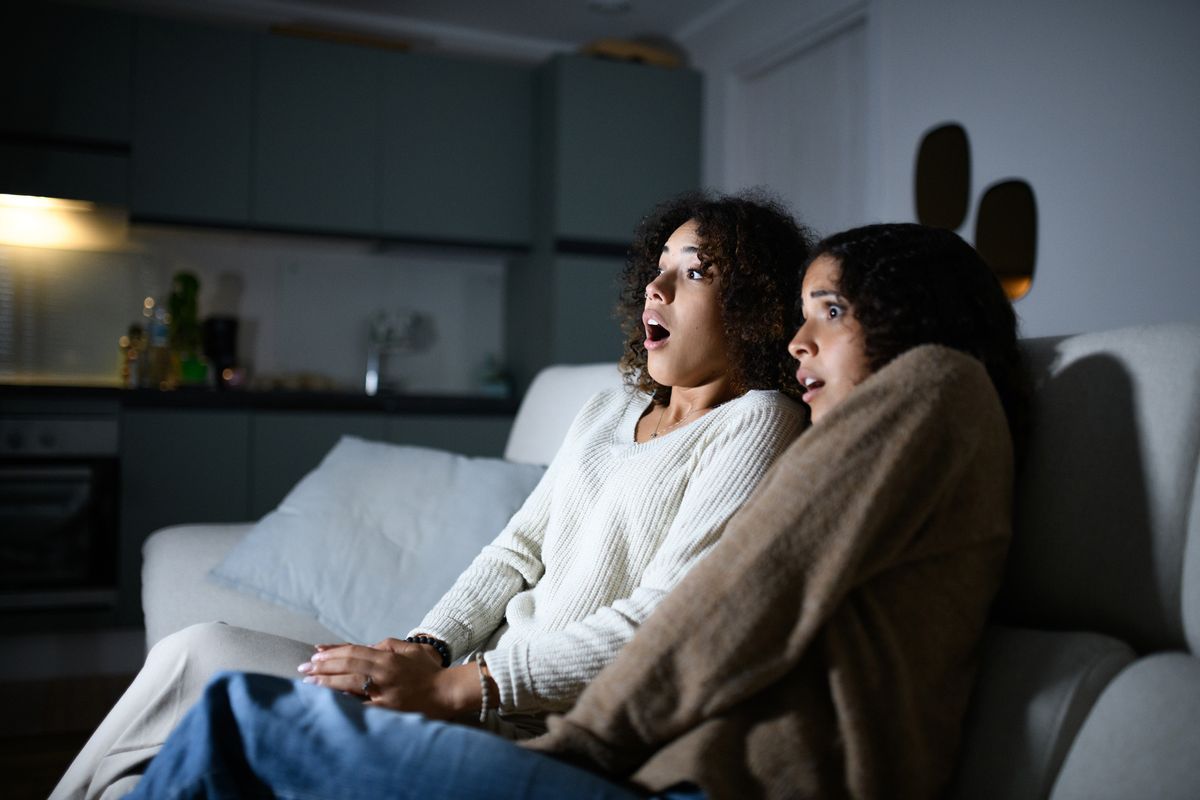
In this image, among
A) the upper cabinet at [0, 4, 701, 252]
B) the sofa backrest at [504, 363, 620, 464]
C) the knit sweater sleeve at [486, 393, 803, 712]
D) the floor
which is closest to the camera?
the knit sweater sleeve at [486, 393, 803, 712]

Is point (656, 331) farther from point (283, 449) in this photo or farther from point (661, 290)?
point (283, 449)

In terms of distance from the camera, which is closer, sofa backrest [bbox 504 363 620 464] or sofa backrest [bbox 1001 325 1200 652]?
sofa backrest [bbox 1001 325 1200 652]

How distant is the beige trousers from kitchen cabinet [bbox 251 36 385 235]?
2.96 meters

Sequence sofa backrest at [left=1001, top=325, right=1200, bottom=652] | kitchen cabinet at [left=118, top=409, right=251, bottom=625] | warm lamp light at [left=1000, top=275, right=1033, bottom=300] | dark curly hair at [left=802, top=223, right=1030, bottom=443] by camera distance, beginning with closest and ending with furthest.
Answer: sofa backrest at [left=1001, top=325, right=1200, bottom=652] → dark curly hair at [left=802, top=223, right=1030, bottom=443] → warm lamp light at [left=1000, top=275, right=1033, bottom=300] → kitchen cabinet at [left=118, top=409, right=251, bottom=625]

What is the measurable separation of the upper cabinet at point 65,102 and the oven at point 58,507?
869 mm

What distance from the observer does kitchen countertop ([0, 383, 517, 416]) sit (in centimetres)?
340

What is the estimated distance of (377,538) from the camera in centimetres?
210

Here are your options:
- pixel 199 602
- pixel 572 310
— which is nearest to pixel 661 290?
pixel 199 602

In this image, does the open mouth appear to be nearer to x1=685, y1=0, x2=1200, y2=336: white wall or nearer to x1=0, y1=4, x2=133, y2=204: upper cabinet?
x1=685, y1=0, x2=1200, y2=336: white wall

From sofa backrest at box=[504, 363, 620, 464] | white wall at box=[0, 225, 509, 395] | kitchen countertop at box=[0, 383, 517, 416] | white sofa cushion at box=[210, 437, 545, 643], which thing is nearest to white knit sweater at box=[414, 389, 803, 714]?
white sofa cushion at box=[210, 437, 545, 643]

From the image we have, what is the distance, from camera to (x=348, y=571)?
2033 millimetres

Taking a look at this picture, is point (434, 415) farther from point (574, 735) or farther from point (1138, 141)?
point (574, 735)

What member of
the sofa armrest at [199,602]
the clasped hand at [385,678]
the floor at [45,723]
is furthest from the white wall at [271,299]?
the clasped hand at [385,678]

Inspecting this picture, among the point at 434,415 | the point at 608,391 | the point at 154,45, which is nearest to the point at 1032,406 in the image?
the point at 608,391
